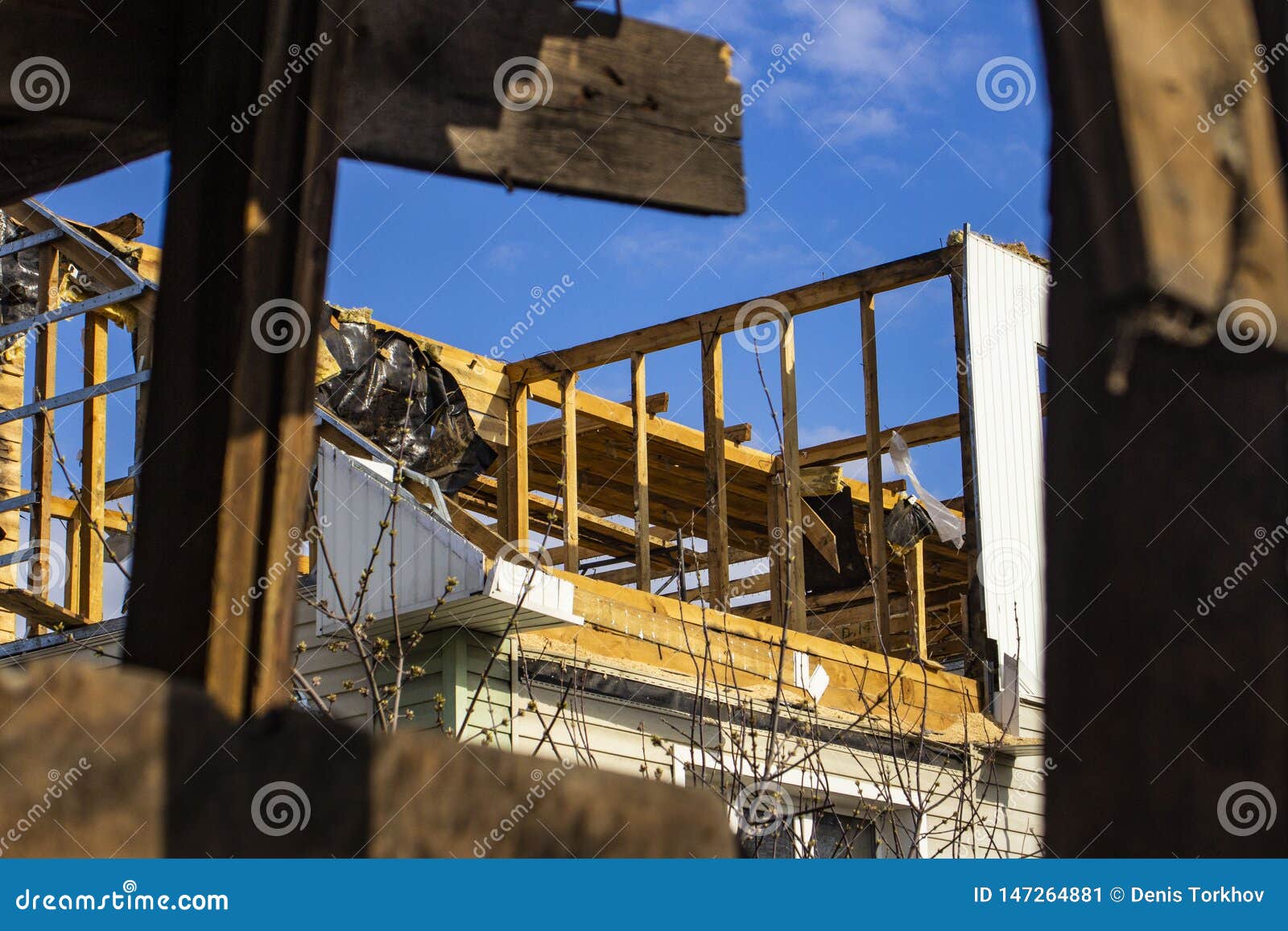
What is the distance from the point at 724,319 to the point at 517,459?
8.54 ft

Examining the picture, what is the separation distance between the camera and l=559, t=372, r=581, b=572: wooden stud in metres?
13.2

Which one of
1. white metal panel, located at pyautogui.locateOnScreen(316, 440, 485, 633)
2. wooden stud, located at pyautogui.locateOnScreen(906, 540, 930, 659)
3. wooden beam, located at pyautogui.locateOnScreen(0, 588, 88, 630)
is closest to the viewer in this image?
white metal panel, located at pyautogui.locateOnScreen(316, 440, 485, 633)

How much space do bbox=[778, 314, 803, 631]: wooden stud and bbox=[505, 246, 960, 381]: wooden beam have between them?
32cm

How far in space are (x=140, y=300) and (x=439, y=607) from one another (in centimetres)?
305

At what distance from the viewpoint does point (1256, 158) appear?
120cm

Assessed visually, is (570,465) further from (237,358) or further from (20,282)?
(237,358)

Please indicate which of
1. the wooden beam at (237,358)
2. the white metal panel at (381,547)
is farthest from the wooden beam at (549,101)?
the white metal panel at (381,547)

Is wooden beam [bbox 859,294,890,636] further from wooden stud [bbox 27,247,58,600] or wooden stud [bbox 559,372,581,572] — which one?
wooden stud [bbox 27,247,58,600]

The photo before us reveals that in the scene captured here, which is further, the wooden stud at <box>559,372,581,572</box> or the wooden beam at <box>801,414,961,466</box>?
the wooden beam at <box>801,414,961,466</box>

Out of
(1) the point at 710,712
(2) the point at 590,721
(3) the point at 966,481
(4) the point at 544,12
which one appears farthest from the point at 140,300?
(4) the point at 544,12

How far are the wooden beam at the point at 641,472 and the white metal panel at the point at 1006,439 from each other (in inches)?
119

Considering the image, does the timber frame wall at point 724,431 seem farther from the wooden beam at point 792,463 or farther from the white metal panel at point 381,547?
the white metal panel at point 381,547

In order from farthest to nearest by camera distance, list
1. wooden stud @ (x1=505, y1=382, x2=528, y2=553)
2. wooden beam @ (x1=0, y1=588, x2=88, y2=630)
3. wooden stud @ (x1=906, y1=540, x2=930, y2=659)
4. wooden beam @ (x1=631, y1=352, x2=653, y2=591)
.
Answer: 1. wooden stud @ (x1=906, y1=540, x2=930, y2=659)
2. wooden stud @ (x1=505, y1=382, x2=528, y2=553)
3. wooden beam @ (x1=631, y1=352, x2=653, y2=591)
4. wooden beam @ (x1=0, y1=588, x2=88, y2=630)

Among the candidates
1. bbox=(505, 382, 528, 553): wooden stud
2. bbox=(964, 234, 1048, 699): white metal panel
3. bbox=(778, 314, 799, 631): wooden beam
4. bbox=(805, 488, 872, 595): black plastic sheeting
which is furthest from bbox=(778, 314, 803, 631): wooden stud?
bbox=(805, 488, 872, 595): black plastic sheeting
